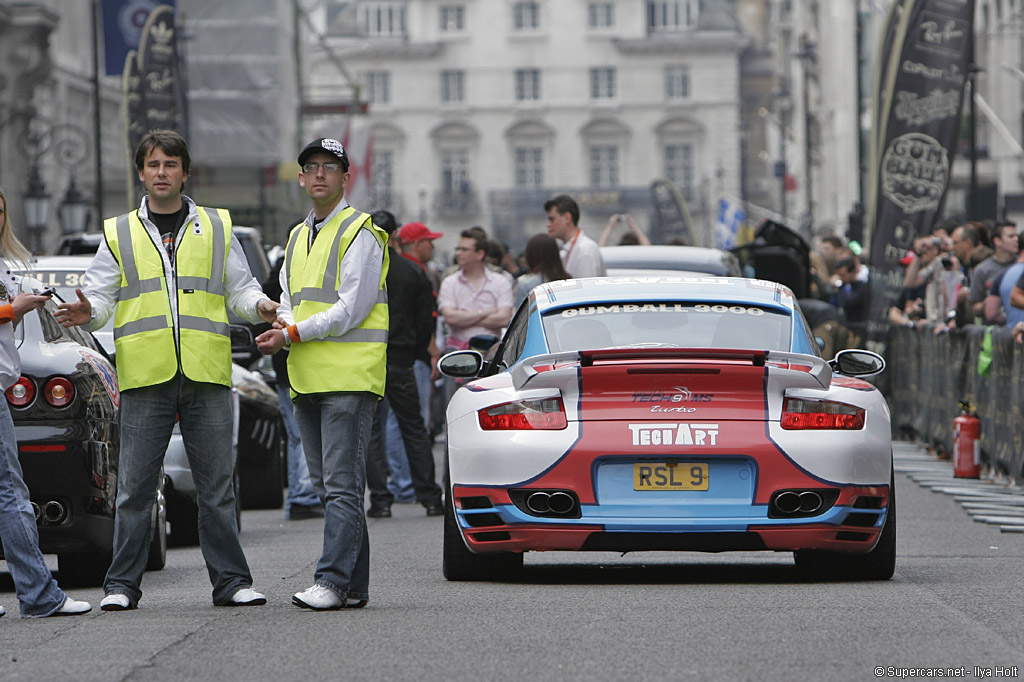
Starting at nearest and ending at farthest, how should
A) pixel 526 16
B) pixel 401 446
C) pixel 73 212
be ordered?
pixel 401 446, pixel 73 212, pixel 526 16

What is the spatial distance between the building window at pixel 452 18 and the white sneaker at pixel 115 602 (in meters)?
127

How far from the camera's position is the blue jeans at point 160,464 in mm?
7523

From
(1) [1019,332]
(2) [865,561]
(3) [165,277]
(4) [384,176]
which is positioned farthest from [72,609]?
(4) [384,176]

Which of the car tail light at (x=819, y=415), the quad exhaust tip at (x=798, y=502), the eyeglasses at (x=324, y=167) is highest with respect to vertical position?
the eyeglasses at (x=324, y=167)

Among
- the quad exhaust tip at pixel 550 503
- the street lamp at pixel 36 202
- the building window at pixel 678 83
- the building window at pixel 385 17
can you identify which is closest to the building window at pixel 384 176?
the building window at pixel 385 17

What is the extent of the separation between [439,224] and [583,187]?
385 inches

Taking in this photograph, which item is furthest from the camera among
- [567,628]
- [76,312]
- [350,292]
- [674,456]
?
[674,456]

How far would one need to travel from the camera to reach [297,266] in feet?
25.3

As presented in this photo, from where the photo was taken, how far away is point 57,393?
28.0 feet

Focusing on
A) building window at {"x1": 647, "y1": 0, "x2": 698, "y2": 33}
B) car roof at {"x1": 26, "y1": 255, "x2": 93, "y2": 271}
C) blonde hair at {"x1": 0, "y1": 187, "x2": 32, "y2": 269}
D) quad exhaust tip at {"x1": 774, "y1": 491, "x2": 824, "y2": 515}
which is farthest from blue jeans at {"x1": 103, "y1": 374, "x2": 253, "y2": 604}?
building window at {"x1": 647, "y1": 0, "x2": 698, "y2": 33}

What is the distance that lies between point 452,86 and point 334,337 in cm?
12707

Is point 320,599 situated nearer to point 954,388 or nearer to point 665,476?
point 665,476

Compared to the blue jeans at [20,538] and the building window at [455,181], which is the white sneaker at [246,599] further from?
the building window at [455,181]

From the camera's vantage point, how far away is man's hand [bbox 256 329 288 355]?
7371 mm
